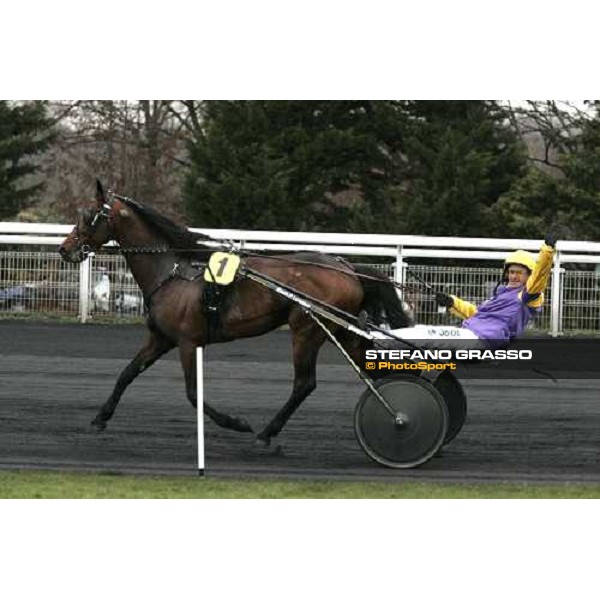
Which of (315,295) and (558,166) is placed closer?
(315,295)

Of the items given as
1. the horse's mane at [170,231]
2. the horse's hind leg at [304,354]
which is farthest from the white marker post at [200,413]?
the horse's mane at [170,231]

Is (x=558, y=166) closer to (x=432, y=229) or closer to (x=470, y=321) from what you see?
(x=432, y=229)

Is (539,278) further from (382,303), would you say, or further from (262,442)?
(262,442)

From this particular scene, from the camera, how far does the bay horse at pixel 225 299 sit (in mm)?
8992

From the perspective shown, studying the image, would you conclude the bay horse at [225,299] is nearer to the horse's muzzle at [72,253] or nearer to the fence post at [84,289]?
the horse's muzzle at [72,253]

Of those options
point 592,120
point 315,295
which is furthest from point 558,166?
point 315,295

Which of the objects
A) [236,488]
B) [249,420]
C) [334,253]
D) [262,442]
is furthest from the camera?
[334,253]

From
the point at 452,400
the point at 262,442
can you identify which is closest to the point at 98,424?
the point at 262,442

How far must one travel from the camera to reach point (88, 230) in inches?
368

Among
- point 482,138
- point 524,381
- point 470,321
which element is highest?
point 482,138

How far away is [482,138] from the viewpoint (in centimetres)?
2136

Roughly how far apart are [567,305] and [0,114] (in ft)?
28.7

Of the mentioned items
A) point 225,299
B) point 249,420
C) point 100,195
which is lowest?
point 249,420

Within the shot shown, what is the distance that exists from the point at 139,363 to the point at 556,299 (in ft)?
29.2
